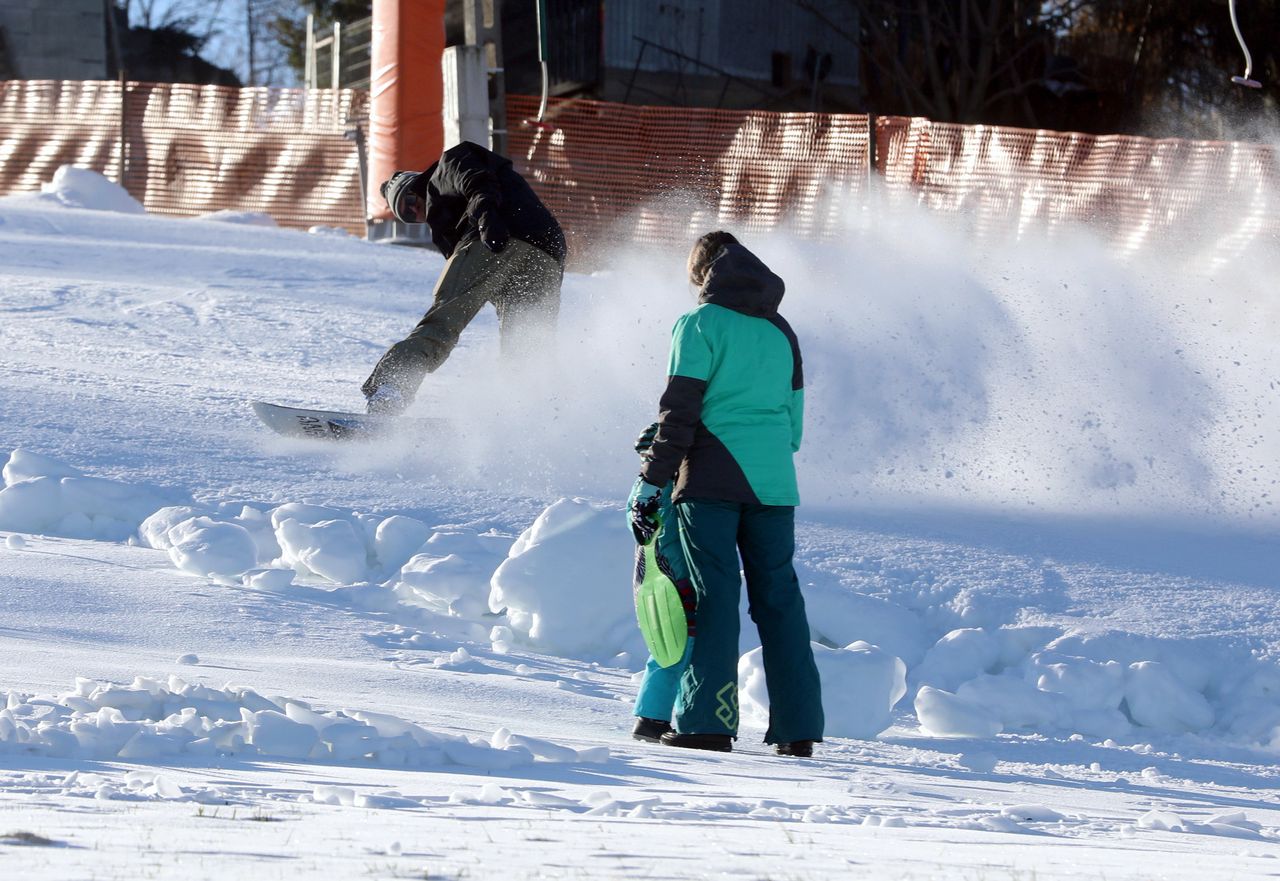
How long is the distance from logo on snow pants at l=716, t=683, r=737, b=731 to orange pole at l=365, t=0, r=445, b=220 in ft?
37.1

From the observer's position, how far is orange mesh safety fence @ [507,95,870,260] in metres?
15.2

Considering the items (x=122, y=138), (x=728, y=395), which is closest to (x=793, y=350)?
(x=728, y=395)

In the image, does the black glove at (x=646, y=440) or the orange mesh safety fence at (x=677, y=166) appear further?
the orange mesh safety fence at (x=677, y=166)

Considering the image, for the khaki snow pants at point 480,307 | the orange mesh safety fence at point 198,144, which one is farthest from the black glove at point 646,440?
the orange mesh safety fence at point 198,144

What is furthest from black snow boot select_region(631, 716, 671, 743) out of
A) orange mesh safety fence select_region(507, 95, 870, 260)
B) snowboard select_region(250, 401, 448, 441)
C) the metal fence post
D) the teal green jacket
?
the metal fence post

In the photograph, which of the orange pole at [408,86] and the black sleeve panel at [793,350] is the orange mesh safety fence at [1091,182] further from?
the black sleeve panel at [793,350]

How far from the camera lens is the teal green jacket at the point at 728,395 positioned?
4129 millimetres

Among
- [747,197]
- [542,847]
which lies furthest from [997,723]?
[747,197]

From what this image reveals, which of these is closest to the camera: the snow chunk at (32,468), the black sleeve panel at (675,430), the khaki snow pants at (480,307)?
the black sleeve panel at (675,430)

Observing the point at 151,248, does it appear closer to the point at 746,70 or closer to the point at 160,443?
the point at 160,443

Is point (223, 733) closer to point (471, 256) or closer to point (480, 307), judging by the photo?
point (480, 307)

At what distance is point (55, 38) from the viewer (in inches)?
1071

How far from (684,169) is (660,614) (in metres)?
12.1

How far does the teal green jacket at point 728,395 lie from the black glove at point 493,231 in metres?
2.93
